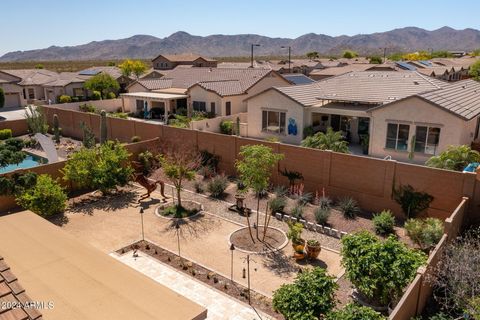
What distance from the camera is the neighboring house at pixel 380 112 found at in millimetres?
22500

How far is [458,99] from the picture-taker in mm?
24688

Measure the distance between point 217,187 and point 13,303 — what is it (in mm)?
15942

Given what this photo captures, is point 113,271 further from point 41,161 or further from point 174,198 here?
point 41,161

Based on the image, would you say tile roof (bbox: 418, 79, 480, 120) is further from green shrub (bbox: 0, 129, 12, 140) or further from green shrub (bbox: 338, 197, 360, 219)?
green shrub (bbox: 0, 129, 12, 140)

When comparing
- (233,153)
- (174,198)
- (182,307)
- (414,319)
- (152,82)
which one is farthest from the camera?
(152,82)

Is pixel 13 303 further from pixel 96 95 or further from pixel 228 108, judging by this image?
pixel 96 95

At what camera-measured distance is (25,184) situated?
59.2ft

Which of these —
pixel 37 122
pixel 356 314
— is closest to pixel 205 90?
pixel 37 122

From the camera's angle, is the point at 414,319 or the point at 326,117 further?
the point at 326,117

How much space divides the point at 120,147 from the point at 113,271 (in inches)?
534

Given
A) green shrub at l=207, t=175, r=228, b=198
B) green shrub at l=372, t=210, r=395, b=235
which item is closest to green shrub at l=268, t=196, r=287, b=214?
green shrub at l=207, t=175, r=228, b=198

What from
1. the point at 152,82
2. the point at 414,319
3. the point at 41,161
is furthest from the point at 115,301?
the point at 152,82

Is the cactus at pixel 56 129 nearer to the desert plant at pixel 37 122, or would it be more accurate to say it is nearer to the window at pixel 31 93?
the desert plant at pixel 37 122

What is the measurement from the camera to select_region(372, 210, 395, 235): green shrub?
16.1 m
